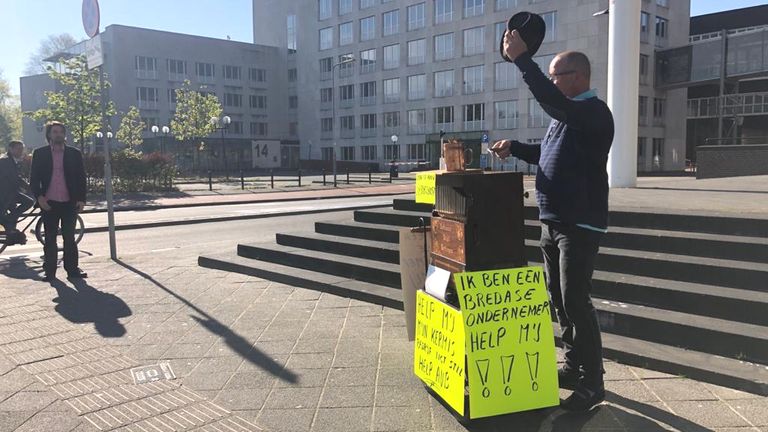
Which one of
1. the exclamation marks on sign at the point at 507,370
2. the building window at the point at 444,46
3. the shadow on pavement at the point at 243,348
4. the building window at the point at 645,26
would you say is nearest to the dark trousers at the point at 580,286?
the exclamation marks on sign at the point at 507,370

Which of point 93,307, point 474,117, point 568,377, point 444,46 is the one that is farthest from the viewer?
point 444,46

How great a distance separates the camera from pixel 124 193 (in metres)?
24.3

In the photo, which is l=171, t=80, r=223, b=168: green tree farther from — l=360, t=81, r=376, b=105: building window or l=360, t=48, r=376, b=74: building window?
l=360, t=48, r=376, b=74: building window

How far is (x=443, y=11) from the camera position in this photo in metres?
57.2

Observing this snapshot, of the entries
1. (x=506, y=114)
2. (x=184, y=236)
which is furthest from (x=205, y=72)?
(x=184, y=236)

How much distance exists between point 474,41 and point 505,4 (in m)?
4.54

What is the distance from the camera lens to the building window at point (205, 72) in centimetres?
7526

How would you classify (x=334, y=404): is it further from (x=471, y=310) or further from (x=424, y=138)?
(x=424, y=138)

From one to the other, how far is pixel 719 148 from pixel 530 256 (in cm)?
2062

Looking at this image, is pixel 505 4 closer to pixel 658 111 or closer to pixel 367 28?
pixel 658 111

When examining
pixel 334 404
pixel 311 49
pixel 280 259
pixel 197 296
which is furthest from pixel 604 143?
pixel 311 49

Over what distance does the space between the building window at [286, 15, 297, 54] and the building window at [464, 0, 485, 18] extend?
35.4 metres

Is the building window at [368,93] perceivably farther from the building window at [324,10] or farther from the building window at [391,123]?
the building window at [324,10]

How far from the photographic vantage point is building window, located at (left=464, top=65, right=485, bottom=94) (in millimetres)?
54438
